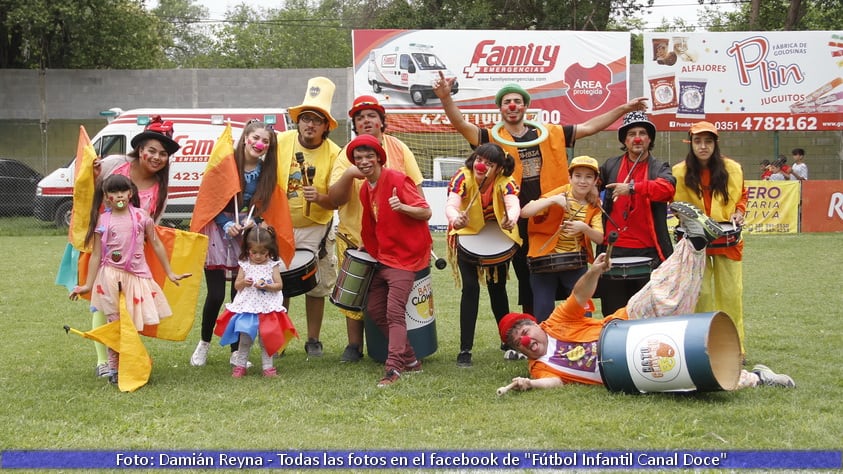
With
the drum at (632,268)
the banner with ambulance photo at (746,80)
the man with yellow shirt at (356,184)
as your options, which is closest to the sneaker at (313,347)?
the man with yellow shirt at (356,184)

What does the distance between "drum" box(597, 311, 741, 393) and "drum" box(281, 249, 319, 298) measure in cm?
226

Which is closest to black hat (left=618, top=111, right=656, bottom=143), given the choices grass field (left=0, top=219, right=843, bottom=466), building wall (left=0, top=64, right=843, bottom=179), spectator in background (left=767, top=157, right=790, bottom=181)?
grass field (left=0, top=219, right=843, bottom=466)

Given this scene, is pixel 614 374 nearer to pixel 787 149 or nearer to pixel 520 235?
pixel 520 235

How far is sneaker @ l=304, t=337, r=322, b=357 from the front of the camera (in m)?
6.94

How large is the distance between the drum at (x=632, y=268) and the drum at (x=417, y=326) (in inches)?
51.0

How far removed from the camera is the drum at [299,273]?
6.42 meters

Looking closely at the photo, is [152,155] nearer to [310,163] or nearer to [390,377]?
[310,163]

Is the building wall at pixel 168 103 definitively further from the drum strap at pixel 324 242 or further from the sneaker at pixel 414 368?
the sneaker at pixel 414 368

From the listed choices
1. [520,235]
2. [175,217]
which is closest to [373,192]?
[520,235]

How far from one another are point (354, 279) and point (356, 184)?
2.61 feet

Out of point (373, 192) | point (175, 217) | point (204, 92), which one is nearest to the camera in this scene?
point (373, 192)

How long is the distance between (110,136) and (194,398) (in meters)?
14.5

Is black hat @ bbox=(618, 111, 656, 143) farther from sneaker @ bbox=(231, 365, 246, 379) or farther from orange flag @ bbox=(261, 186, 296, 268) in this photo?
sneaker @ bbox=(231, 365, 246, 379)

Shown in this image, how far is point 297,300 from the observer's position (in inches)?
401
